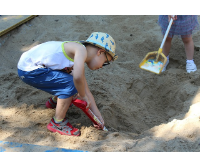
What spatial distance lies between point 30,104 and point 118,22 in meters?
2.33

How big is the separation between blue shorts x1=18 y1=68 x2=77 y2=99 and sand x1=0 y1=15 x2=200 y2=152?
0.33 m

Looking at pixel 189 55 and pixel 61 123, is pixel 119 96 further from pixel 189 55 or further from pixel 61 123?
pixel 189 55

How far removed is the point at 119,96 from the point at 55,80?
887 mm

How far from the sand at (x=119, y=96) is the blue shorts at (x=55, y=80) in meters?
0.33

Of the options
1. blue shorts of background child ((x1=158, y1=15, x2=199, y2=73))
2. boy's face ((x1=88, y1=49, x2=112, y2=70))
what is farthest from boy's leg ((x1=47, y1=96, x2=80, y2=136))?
blue shorts of background child ((x1=158, y1=15, x2=199, y2=73))

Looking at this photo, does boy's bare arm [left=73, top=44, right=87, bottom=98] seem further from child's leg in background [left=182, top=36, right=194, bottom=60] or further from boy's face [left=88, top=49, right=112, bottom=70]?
child's leg in background [left=182, top=36, right=194, bottom=60]

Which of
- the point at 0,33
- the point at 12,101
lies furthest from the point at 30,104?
the point at 0,33

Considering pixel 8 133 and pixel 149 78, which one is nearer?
pixel 8 133

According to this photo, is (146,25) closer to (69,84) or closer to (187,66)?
(187,66)

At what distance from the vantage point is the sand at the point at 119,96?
1.76 metres

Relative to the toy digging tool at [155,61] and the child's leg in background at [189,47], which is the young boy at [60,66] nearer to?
the toy digging tool at [155,61]

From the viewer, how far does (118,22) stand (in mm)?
4051

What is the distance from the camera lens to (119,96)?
8.46ft

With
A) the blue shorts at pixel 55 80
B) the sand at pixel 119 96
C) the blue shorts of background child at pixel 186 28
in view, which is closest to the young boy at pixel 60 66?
the blue shorts at pixel 55 80
